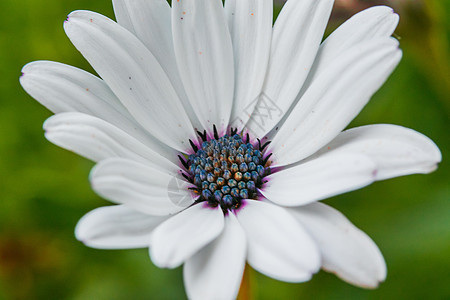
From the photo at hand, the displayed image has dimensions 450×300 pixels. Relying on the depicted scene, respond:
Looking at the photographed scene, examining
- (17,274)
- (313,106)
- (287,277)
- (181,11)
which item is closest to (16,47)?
(17,274)

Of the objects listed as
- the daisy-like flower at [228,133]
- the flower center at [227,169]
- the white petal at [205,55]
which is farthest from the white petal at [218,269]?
the white petal at [205,55]

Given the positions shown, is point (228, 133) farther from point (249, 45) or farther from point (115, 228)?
point (115, 228)

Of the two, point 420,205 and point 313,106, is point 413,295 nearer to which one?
point 420,205

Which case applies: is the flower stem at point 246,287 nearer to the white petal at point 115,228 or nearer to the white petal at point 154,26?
the white petal at point 115,228

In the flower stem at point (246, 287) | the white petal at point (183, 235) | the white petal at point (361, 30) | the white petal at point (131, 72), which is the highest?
the white petal at point (131, 72)

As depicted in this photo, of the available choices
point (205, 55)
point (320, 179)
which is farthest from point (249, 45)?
point (320, 179)
